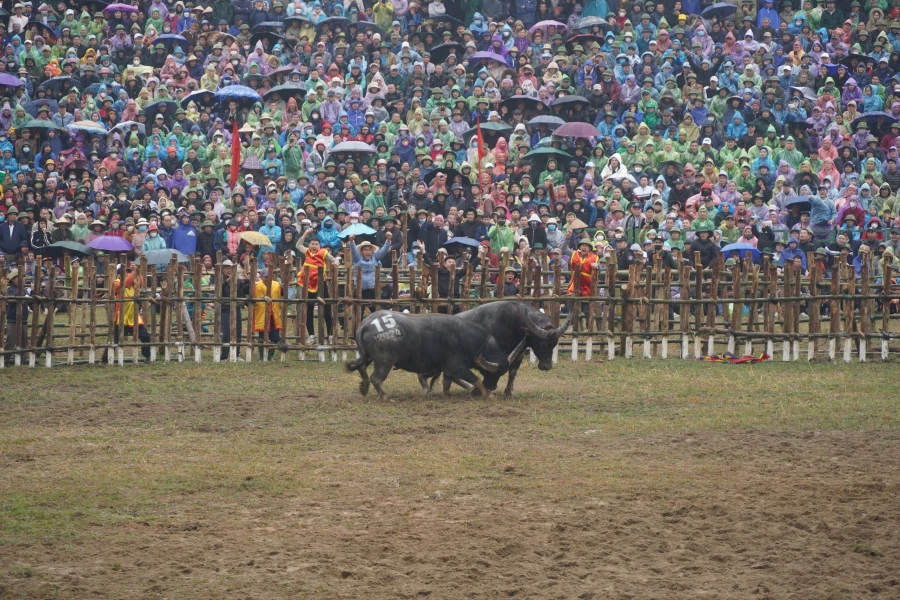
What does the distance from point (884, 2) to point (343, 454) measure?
25384mm

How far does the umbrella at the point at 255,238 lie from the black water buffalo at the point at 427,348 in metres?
8.90

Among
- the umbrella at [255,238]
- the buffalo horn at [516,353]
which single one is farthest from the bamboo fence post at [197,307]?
the buffalo horn at [516,353]

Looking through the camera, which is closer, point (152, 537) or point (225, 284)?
point (152, 537)

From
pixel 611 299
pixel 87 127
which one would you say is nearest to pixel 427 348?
pixel 611 299

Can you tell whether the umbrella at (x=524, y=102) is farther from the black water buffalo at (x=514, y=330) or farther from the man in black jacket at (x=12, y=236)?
the black water buffalo at (x=514, y=330)

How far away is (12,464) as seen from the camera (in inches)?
482

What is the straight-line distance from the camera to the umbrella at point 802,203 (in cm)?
2581

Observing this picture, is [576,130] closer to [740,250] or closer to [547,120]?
[547,120]

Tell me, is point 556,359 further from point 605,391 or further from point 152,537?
point 152,537

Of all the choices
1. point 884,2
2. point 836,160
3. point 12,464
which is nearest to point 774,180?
point 836,160

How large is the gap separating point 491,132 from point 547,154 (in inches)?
83.1

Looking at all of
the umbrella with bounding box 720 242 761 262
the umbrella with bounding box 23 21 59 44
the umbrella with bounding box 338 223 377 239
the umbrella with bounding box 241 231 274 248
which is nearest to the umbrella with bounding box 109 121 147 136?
the umbrella with bounding box 23 21 59 44

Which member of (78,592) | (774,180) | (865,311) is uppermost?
(774,180)

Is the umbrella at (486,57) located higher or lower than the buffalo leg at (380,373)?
higher
